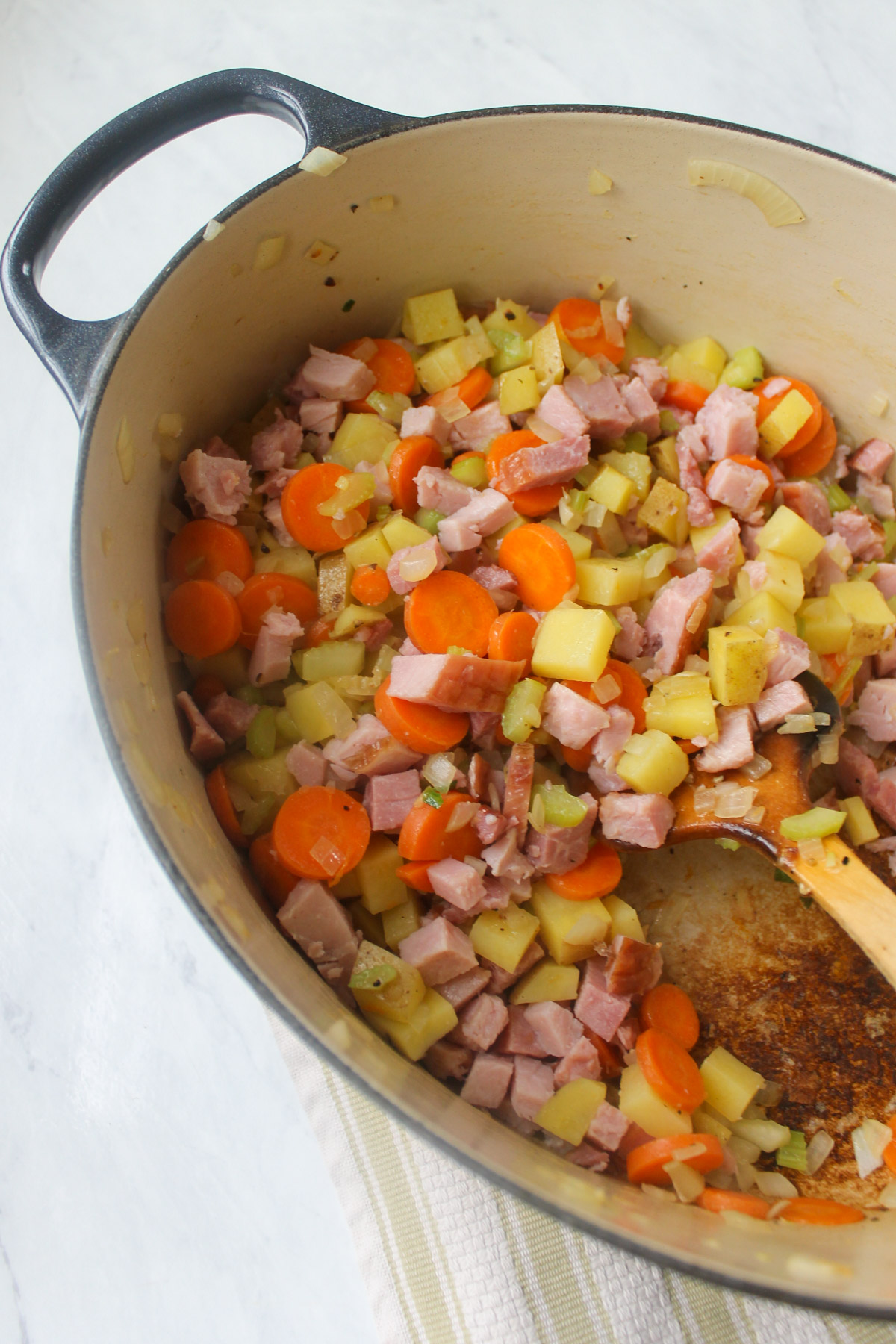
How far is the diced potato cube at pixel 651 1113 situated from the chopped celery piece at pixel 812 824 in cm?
58

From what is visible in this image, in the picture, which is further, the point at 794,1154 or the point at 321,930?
the point at 794,1154

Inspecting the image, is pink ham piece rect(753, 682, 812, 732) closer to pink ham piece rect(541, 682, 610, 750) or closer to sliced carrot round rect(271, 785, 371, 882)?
pink ham piece rect(541, 682, 610, 750)

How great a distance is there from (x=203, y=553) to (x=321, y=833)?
2.16ft

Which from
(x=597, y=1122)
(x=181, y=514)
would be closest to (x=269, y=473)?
(x=181, y=514)

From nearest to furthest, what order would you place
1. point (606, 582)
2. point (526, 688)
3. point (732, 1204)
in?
point (732, 1204) < point (526, 688) < point (606, 582)

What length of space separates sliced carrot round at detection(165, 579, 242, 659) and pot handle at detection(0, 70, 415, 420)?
0.44m

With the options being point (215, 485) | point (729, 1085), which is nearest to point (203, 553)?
point (215, 485)

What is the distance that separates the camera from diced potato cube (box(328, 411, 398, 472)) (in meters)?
2.14

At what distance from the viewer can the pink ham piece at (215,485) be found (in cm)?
199

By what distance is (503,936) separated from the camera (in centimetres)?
187

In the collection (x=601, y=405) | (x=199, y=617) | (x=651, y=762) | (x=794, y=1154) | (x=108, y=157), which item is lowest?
(x=794, y=1154)

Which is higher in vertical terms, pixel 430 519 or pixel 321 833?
pixel 430 519

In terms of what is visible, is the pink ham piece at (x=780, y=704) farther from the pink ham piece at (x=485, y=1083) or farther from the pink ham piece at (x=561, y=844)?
the pink ham piece at (x=485, y=1083)

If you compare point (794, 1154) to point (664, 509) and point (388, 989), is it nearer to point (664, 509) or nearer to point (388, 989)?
point (388, 989)
